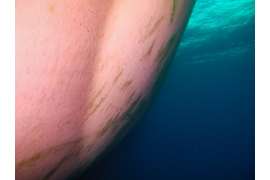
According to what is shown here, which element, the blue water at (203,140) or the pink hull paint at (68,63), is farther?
the blue water at (203,140)

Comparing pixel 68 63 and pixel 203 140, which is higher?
pixel 68 63

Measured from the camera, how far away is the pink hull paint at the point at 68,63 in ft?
3.78

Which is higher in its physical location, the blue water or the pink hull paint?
the pink hull paint

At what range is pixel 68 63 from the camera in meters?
1.45

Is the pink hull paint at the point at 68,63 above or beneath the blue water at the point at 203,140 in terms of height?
above

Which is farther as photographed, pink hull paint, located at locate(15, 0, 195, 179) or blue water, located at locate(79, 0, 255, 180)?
blue water, located at locate(79, 0, 255, 180)

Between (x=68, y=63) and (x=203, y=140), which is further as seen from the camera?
(x=203, y=140)

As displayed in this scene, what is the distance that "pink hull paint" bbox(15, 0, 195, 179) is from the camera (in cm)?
115

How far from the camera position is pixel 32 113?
143cm

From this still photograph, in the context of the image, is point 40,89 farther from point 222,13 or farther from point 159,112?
point 159,112
